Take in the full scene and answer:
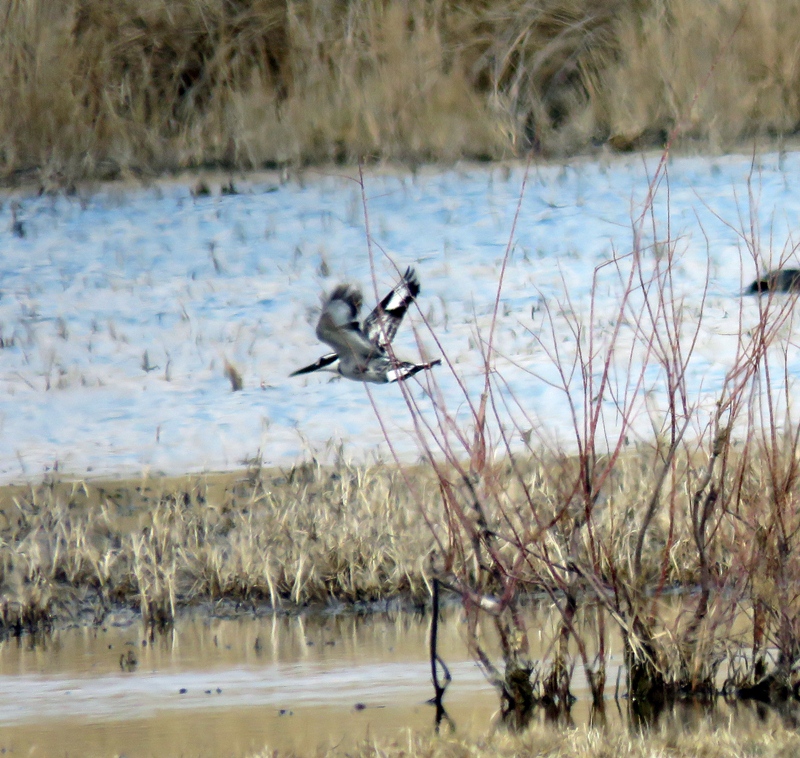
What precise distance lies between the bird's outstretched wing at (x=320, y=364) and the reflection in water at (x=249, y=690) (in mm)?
3747

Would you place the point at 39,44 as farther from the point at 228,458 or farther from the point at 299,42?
the point at 228,458

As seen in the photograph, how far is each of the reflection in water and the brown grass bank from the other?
23.8 feet

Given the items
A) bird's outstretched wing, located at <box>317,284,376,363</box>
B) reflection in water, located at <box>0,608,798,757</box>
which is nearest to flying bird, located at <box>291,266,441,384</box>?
bird's outstretched wing, located at <box>317,284,376,363</box>

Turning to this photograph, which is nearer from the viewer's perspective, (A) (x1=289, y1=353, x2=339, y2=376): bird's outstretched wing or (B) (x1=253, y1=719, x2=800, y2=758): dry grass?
(B) (x1=253, y1=719, x2=800, y2=758): dry grass

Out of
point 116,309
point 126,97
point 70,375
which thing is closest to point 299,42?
point 126,97

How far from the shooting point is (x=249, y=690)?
15.2ft

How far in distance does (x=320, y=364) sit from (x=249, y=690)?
4906mm

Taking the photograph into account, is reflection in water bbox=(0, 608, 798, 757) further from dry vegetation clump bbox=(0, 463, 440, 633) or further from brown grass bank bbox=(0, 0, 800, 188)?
brown grass bank bbox=(0, 0, 800, 188)

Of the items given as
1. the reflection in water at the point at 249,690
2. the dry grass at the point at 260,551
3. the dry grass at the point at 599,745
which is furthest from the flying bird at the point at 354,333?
the dry grass at the point at 599,745

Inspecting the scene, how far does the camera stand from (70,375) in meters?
10.1

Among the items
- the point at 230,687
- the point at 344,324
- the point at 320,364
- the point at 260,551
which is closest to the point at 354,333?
the point at 344,324

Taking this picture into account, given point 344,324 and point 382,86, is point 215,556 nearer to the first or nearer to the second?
point 344,324

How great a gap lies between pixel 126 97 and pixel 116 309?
2.71 m

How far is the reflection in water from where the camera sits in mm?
4152
